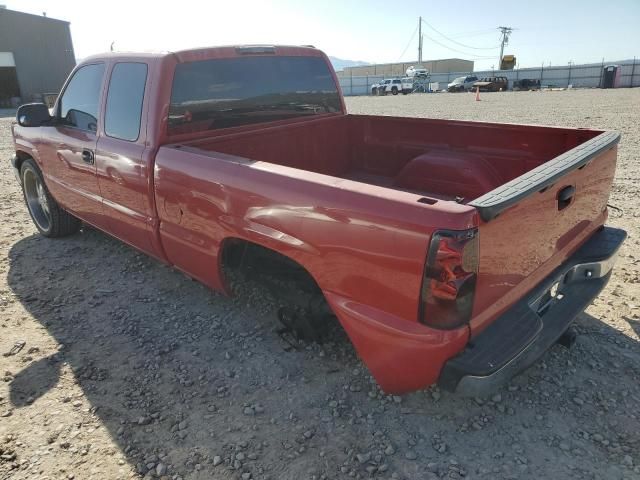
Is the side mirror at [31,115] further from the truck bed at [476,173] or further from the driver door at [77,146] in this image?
the truck bed at [476,173]

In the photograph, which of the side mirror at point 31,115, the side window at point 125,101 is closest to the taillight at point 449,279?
the side window at point 125,101

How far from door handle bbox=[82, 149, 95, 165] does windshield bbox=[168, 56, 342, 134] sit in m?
1.00

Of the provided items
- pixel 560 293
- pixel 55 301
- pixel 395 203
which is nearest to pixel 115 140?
pixel 55 301

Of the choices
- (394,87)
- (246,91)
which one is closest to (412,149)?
(246,91)

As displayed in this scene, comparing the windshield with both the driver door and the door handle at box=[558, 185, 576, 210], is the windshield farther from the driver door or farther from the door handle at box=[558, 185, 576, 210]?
the door handle at box=[558, 185, 576, 210]

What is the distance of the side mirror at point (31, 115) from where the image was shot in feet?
14.1

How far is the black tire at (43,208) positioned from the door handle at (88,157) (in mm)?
1381

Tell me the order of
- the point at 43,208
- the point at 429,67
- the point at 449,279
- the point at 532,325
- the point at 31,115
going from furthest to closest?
the point at 429,67 < the point at 43,208 < the point at 31,115 < the point at 532,325 < the point at 449,279

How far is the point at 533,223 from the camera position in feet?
7.48

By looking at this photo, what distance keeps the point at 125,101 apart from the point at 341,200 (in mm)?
2262

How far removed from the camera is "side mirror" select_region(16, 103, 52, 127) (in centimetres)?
429

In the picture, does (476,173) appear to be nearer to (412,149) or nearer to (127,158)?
(412,149)

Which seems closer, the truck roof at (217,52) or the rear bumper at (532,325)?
the rear bumper at (532,325)

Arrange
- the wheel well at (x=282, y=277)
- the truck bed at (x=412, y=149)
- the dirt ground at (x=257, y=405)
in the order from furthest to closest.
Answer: the truck bed at (x=412, y=149) < the wheel well at (x=282, y=277) < the dirt ground at (x=257, y=405)
